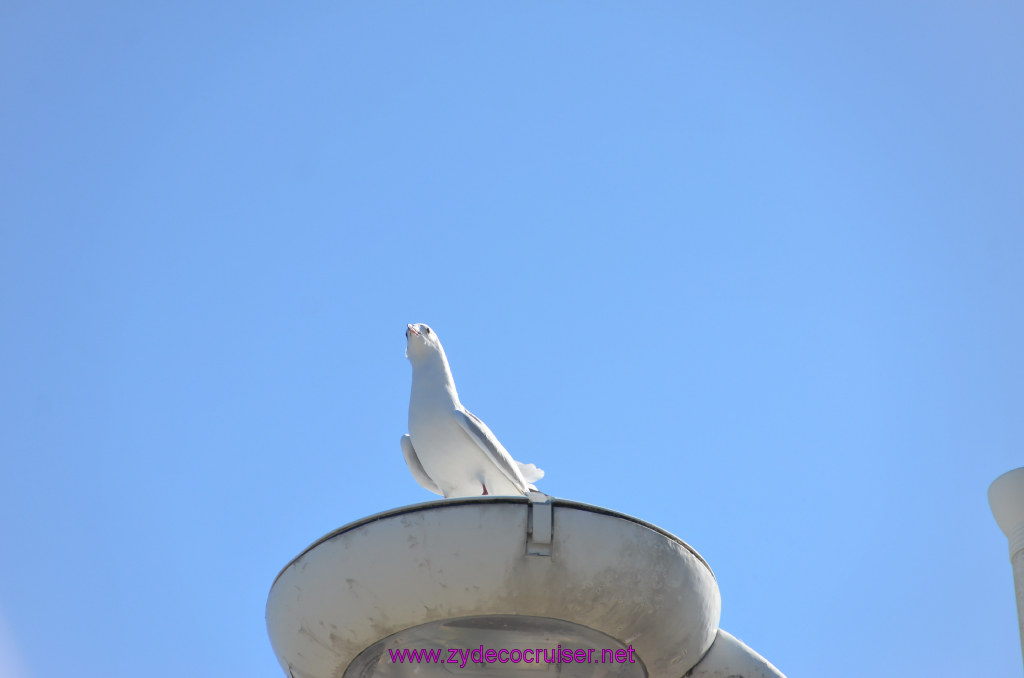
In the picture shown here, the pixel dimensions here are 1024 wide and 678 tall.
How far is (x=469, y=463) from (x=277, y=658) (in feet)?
6.87

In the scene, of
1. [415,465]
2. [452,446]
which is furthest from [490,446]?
[415,465]

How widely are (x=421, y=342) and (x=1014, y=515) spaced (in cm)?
399

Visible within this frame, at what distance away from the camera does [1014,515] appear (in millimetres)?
7203

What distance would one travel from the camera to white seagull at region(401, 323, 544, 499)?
7.82 meters

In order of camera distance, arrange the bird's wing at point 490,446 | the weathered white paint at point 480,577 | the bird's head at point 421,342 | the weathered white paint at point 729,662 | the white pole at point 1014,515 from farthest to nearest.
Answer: the bird's head at point 421,342 < the bird's wing at point 490,446 < the white pole at point 1014,515 < the weathered white paint at point 729,662 < the weathered white paint at point 480,577

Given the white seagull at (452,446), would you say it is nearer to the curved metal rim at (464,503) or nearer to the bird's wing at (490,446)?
the bird's wing at (490,446)

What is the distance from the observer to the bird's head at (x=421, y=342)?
8.27 metres

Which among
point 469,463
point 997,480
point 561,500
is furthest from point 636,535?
point 997,480

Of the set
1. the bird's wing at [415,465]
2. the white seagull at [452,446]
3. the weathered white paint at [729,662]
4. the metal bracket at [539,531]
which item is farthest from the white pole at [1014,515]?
the bird's wing at [415,465]

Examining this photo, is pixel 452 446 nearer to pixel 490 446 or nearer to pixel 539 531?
pixel 490 446

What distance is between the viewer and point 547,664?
6418 millimetres

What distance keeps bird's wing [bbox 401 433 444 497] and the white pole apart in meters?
3.67

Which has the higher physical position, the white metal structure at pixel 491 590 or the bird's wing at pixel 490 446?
the bird's wing at pixel 490 446

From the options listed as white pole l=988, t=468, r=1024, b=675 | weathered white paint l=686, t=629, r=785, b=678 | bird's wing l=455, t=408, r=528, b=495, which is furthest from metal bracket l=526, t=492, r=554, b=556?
white pole l=988, t=468, r=1024, b=675
